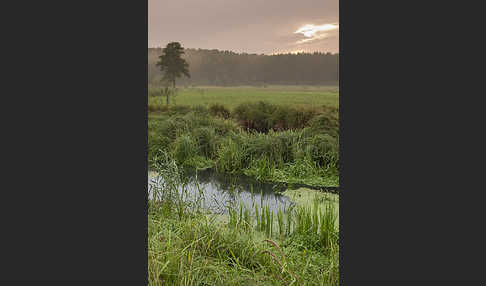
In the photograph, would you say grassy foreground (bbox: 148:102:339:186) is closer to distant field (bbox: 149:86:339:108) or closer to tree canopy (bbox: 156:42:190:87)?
distant field (bbox: 149:86:339:108)

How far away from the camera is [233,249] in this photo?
225cm

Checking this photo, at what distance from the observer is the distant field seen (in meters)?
4.48

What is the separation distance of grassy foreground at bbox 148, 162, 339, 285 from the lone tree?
2411mm

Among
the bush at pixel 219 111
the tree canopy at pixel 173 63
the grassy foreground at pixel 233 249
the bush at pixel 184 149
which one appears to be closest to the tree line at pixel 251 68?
the tree canopy at pixel 173 63

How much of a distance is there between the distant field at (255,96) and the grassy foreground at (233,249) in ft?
5.30

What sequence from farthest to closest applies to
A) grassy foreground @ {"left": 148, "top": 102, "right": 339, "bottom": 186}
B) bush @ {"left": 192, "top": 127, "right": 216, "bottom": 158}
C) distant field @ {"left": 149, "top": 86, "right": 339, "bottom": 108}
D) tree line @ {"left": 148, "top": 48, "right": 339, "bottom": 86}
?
bush @ {"left": 192, "top": 127, "right": 216, "bottom": 158}
grassy foreground @ {"left": 148, "top": 102, "right": 339, "bottom": 186}
distant field @ {"left": 149, "top": 86, "right": 339, "bottom": 108}
tree line @ {"left": 148, "top": 48, "right": 339, "bottom": 86}

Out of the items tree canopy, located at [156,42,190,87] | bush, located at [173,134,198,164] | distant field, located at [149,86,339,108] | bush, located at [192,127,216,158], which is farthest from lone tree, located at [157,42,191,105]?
bush, located at [192,127,216,158]

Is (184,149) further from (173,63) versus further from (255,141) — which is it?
(173,63)

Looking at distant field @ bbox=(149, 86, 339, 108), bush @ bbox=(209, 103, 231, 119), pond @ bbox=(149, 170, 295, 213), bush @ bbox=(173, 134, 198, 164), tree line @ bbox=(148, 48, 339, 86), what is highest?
tree line @ bbox=(148, 48, 339, 86)

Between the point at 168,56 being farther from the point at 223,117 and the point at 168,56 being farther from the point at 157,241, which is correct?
the point at 157,241

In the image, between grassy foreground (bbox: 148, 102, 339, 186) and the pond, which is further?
grassy foreground (bbox: 148, 102, 339, 186)

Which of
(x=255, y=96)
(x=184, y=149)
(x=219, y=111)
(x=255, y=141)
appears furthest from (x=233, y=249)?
(x=219, y=111)

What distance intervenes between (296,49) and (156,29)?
77.2 inches
